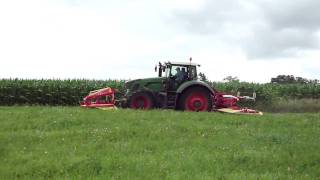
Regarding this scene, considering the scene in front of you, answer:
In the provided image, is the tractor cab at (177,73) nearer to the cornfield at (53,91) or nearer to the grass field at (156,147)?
the grass field at (156,147)

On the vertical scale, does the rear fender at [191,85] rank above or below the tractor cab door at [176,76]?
below

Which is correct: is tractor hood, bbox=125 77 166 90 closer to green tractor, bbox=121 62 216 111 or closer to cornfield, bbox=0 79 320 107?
green tractor, bbox=121 62 216 111

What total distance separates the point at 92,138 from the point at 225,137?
141 inches

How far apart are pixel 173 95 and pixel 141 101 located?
4.77ft

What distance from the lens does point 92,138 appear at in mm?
16328

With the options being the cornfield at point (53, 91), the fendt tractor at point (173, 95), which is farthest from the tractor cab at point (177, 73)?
the cornfield at point (53, 91)

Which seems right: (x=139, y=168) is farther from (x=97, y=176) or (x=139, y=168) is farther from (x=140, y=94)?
(x=140, y=94)

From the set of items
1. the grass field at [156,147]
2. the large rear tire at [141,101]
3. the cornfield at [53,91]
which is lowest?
the grass field at [156,147]

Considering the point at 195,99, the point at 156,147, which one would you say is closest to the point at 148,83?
the point at 195,99

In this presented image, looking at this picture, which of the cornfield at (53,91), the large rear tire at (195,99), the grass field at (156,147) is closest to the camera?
the grass field at (156,147)

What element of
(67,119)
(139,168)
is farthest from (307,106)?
(139,168)

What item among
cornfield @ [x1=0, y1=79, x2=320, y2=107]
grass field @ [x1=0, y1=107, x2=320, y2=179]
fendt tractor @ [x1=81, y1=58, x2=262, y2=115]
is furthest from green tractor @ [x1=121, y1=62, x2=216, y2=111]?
cornfield @ [x1=0, y1=79, x2=320, y2=107]

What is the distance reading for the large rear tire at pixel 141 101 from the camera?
25.8m

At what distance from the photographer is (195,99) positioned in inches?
1021
